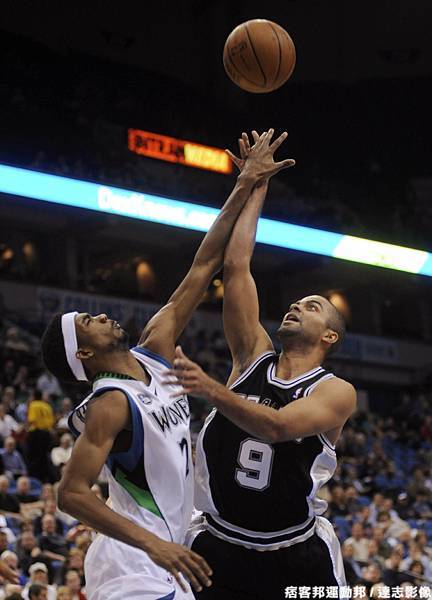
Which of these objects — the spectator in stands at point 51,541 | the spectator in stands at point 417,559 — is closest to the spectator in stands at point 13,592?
the spectator in stands at point 51,541

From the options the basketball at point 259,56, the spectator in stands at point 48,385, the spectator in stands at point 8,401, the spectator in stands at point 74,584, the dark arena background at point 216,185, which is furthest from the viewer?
the dark arena background at point 216,185

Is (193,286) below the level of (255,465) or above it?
above

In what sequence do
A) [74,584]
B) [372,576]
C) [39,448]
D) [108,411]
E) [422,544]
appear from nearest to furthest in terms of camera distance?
[108,411] < [74,584] < [372,576] < [39,448] < [422,544]

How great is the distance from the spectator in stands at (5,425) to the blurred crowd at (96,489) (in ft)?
0.04

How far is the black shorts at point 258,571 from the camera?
387 centimetres

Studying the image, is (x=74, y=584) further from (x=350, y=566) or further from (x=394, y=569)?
(x=394, y=569)

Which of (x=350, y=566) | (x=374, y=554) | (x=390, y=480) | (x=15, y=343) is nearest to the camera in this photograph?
(x=350, y=566)

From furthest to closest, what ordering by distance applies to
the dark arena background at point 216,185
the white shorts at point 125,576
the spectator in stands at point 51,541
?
the dark arena background at point 216,185, the spectator in stands at point 51,541, the white shorts at point 125,576

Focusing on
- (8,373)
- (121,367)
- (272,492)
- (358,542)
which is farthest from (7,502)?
(121,367)

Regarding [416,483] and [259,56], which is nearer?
[259,56]

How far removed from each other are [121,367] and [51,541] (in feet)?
17.9

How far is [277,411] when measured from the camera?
3.67 meters

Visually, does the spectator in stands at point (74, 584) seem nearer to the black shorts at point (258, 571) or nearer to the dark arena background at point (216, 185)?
the black shorts at point (258, 571)

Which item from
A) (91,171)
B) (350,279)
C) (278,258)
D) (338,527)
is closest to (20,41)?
(91,171)
